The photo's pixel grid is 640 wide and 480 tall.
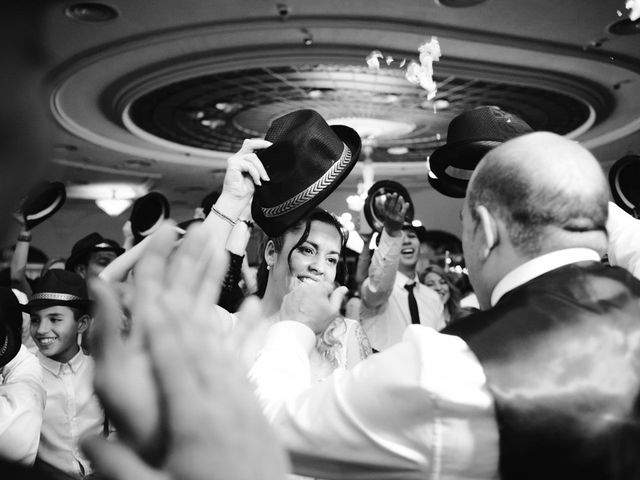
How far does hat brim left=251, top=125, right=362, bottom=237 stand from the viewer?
2.12 metres

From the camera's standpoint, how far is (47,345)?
337 cm

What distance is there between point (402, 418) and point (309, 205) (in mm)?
1115

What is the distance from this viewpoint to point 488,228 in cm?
128

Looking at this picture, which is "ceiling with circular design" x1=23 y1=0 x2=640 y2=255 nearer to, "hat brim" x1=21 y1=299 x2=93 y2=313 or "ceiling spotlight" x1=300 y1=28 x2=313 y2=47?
"ceiling spotlight" x1=300 y1=28 x2=313 y2=47

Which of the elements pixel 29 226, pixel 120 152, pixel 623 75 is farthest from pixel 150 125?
pixel 623 75

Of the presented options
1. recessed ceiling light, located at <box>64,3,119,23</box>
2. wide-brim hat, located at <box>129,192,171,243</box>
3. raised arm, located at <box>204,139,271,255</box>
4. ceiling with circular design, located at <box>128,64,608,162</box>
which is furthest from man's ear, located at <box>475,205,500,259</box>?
ceiling with circular design, located at <box>128,64,608,162</box>

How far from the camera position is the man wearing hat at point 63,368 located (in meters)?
3.10

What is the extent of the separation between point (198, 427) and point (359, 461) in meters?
0.67

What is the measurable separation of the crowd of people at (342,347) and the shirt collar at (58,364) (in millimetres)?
730

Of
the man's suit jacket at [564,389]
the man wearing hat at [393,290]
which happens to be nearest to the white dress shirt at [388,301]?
the man wearing hat at [393,290]

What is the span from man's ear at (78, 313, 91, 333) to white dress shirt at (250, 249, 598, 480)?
8.64 ft

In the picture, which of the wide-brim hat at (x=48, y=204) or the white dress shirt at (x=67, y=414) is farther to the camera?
the wide-brim hat at (x=48, y=204)

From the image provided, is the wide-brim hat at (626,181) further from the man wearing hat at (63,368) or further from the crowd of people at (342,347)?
the man wearing hat at (63,368)

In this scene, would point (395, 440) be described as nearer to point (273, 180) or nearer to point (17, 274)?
point (273, 180)
